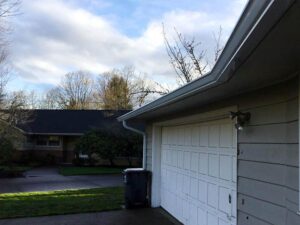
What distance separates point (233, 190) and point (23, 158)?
2993 centimetres

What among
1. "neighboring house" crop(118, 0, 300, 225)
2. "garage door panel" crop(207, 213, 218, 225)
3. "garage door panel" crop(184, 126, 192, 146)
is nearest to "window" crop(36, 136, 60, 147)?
"neighboring house" crop(118, 0, 300, 225)

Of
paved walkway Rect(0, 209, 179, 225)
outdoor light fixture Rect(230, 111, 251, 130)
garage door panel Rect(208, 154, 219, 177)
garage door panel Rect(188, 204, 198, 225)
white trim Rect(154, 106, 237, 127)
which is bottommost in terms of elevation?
paved walkway Rect(0, 209, 179, 225)

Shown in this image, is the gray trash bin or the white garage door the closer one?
the white garage door

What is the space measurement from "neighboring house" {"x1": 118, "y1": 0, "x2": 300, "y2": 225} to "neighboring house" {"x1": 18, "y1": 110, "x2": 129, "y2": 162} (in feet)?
86.8

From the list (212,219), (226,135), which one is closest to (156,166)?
(212,219)

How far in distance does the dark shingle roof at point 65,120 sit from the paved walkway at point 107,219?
78.6 feet

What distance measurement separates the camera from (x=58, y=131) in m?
36.0

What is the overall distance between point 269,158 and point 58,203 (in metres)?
8.81

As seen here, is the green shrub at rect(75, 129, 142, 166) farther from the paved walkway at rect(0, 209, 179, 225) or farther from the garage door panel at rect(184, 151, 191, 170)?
the garage door panel at rect(184, 151, 191, 170)

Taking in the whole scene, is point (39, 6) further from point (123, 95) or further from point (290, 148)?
point (123, 95)

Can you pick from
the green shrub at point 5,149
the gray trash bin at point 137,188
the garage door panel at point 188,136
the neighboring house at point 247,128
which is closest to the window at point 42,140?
the green shrub at point 5,149

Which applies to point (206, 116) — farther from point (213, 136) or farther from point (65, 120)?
point (65, 120)

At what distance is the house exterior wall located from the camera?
4430 millimetres

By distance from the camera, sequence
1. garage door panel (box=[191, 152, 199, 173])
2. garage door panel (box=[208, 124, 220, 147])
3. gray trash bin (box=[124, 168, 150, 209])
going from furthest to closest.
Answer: gray trash bin (box=[124, 168, 150, 209]) < garage door panel (box=[191, 152, 199, 173]) < garage door panel (box=[208, 124, 220, 147])
